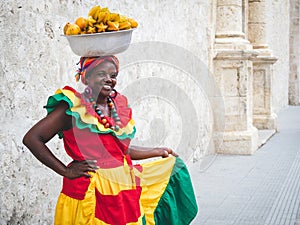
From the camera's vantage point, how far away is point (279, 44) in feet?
49.5

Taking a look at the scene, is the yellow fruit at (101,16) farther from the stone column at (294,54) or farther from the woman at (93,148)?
the stone column at (294,54)

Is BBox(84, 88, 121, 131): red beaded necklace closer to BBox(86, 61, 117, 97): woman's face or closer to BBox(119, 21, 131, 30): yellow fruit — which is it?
BBox(86, 61, 117, 97): woman's face

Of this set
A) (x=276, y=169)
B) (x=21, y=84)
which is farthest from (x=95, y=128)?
(x=276, y=169)

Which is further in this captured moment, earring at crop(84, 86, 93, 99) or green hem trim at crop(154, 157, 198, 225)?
green hem trim at crop(154, 157, 198, 225)

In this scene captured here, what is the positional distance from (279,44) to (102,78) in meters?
13.4

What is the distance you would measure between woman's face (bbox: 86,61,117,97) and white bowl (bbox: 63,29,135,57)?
6 centimetres

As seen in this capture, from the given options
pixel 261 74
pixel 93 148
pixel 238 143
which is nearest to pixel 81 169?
pixel 93 148

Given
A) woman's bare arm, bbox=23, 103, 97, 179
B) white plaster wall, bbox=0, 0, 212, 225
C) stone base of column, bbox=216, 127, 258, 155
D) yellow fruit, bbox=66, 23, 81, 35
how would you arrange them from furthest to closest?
stone base of column, bbox=216, 127, 258, 155, white plaster wall, bbox=0, 0, 212, 225, yellow fruit, bbox=66, 23, 81, 35, woman's bare arm, bbox=23, 103, 97, 179

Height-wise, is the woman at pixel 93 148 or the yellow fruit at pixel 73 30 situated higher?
the yellow fruit at pixel 73 30

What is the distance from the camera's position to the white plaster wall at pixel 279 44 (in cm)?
1330

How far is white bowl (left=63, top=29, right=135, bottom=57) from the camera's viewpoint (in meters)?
2.28

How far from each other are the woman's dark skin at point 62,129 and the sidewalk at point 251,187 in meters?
2.46

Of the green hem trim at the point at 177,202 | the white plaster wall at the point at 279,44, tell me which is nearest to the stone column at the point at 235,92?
the white plaster wall at the point at 279,44

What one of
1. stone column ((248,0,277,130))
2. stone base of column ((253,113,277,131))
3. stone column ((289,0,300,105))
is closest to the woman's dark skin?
stone column ((248,0,277,130))
